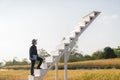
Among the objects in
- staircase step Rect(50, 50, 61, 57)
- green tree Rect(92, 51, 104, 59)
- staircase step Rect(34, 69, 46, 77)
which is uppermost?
green tree Rect(92, 51, 104, 59)

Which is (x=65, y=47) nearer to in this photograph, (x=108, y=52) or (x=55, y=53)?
(x=55, y=53)

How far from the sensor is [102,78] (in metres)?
17.7

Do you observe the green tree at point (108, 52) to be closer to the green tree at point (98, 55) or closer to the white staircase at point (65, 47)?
the green tree at point (98, 55)

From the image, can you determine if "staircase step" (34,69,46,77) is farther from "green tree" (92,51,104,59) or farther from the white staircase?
"green tree" (92,51,104,59)

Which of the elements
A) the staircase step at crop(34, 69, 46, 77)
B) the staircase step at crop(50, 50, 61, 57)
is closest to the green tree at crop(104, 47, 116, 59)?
the staircase step at crop(50, 50, 61, 57)

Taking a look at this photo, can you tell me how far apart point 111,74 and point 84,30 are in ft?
20.4

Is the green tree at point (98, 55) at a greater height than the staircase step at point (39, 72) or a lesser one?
greater

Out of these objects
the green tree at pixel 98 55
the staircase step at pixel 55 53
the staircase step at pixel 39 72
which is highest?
the green tree at pixel 98 55

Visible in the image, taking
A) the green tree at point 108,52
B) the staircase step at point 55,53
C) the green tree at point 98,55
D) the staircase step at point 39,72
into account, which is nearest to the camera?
the staircase step at point 39,72

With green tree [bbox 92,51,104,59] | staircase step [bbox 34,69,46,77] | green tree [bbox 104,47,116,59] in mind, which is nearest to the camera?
staircase step [bbox 34,69,46,77]

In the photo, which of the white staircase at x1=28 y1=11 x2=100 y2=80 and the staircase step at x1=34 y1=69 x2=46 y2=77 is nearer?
the staircase step at x1=34 y1=69 x2=46 y2=77

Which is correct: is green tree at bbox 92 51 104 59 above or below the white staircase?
above

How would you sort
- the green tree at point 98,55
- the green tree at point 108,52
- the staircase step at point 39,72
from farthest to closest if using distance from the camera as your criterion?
1. the green tree at point 98,55
2. the green tree at point 108,52
3. the staircase step at point 39,72

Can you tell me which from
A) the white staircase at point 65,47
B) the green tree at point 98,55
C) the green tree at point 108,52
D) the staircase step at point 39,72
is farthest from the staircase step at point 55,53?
the green tree at point 98,55
